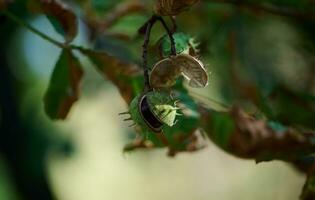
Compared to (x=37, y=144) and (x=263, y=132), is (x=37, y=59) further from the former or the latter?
(x=263, y=132)

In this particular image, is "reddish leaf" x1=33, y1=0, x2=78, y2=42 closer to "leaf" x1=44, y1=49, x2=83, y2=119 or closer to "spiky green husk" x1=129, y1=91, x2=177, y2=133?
"leaf" x1=44, y1=49, x2=83, y2=119

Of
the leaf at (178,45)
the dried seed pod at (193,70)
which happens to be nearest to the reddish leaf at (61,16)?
the leaf at (178,45)

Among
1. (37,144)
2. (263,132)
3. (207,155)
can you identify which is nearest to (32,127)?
(37,144)

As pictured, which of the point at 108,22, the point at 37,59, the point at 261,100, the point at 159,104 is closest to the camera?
the point at 159,104

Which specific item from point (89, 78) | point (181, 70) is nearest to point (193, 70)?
point (181, 70)

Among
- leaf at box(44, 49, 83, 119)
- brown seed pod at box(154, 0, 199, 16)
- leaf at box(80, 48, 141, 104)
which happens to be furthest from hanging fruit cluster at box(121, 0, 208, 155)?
leaf at box(44, 49, 83, 119)

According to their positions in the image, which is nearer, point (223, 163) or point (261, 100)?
point (261, 100)

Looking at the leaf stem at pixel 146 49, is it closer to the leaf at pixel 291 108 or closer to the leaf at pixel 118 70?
the leaf at pixel 118 70
